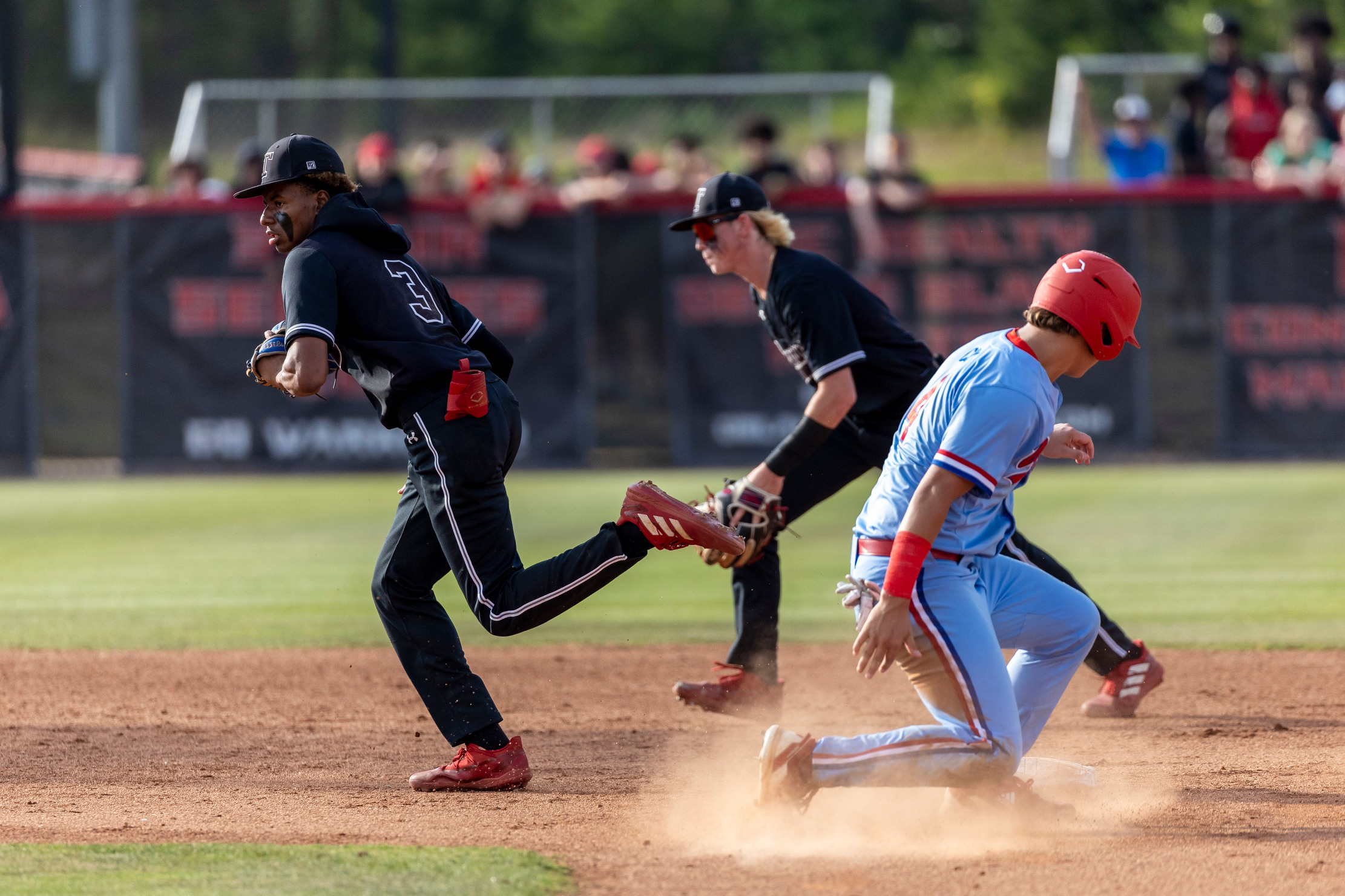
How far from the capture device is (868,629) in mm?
3947

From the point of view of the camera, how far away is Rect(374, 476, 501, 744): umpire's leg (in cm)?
489

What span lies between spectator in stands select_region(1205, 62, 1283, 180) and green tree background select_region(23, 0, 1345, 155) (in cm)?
1492

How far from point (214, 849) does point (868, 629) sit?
187 centimetres

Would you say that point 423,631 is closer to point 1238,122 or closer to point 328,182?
point 328,182

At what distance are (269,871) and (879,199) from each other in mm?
11750

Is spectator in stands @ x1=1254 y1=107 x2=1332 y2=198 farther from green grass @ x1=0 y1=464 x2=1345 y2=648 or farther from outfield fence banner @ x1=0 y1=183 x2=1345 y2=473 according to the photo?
green grass @ x1=0 y1=464 x2=1345 y2=648

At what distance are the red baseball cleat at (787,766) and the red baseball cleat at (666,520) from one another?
844 millimetres

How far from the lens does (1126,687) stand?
19.7 feet

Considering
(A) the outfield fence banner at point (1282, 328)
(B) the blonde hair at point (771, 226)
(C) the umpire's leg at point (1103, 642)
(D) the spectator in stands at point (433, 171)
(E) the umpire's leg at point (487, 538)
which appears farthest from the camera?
(D) the spectator in stands at point (433, 171)

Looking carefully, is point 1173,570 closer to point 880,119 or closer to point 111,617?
point 111,617

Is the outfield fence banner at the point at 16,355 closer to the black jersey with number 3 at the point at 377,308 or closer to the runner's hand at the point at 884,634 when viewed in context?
the black jersey with number 3 at the point at 377,308

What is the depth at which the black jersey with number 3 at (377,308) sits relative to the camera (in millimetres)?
4621

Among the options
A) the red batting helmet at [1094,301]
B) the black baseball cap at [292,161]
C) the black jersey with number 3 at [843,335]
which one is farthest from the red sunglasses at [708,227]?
the red batting helmet at [1094,301]

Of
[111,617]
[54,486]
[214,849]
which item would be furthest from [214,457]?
[214,849]
